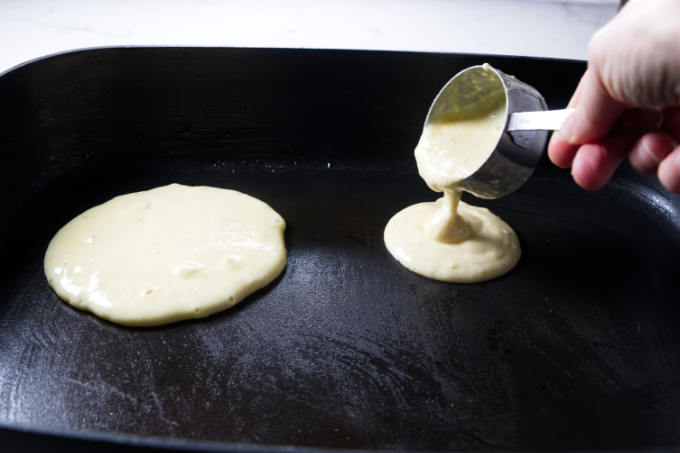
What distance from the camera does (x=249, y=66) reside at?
159cm

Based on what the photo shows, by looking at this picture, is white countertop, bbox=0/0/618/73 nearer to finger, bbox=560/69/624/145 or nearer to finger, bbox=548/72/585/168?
finger, bbox=548/72/585/168

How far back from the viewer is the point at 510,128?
1.15 m

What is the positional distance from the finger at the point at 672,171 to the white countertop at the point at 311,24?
1068 millimetres

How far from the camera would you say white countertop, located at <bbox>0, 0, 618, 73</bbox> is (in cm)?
194

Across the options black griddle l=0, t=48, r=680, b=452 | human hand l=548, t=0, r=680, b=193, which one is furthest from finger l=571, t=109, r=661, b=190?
black griddle l=0, t=48, r=680, b=452

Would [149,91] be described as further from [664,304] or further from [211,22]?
[664,304]

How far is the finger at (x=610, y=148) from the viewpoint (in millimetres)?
1082

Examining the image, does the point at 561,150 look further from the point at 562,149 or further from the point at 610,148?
the point at 610,148

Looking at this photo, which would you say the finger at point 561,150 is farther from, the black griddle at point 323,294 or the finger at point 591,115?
the black griddle at point 323,294

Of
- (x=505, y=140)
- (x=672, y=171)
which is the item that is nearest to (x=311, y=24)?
(x=505, y=140)

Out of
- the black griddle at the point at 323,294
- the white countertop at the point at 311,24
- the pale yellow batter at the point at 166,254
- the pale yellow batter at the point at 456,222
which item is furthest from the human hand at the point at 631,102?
the white countertop at the point at 311,24

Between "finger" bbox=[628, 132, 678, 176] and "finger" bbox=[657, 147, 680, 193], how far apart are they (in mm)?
55

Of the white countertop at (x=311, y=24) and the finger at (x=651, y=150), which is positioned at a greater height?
the finger at (x=651, y=150)

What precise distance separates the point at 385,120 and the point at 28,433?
1.21 metres
